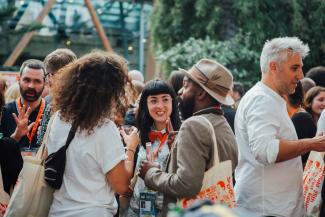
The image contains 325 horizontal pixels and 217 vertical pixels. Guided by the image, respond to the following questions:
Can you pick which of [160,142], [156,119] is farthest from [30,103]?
[160,142]

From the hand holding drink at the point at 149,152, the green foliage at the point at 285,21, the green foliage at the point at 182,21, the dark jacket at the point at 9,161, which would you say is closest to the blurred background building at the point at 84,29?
the green foliage at the point at 182,21

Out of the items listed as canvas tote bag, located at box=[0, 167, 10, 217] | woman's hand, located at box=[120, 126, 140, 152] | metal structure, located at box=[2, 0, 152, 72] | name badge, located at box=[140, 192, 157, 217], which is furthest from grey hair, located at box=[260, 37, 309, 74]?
metal structure, located at box=[2, 0, 152, 72]

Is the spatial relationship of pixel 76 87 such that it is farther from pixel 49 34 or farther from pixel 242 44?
pixel 49 34

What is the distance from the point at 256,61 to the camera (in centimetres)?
1689

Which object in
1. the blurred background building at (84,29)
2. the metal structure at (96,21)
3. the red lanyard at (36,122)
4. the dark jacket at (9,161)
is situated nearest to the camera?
the dark jacket at (9,161)

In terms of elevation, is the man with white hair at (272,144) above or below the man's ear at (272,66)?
below

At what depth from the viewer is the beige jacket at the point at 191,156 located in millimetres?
4211

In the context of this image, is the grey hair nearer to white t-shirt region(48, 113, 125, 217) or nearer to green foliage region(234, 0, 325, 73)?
white t-shirt region(48, 113, 125, 217)

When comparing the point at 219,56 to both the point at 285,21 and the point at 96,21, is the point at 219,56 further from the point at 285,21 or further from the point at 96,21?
the point at 96,21

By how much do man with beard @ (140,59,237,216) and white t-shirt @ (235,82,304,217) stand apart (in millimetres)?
153

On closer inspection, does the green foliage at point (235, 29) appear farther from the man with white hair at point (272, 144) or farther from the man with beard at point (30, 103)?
the man with white hair at point (272, 144)

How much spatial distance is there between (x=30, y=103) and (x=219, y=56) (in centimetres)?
1064

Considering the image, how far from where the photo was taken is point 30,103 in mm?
6125

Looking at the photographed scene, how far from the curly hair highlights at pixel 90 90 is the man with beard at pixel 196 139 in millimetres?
468
